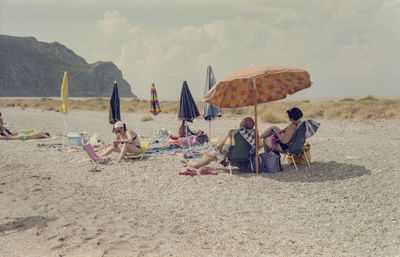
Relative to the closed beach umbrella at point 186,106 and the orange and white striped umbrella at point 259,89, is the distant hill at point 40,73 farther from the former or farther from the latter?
the orange and white striped umbrella at point 259,89

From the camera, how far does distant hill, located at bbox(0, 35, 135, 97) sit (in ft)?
331

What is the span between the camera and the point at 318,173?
694 centimetres

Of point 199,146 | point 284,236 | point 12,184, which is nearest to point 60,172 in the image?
point 12,184

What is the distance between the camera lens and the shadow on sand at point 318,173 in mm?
6617

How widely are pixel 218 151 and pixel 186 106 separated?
3578 millimetres

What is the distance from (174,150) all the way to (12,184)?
4208mm

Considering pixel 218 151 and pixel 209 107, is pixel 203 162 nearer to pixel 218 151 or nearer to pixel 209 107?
pixel 218 151

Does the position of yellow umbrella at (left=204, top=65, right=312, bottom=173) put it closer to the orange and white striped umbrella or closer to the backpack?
the orange and white striped umbrella

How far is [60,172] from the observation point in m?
7.70

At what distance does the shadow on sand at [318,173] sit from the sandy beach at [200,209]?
2cm

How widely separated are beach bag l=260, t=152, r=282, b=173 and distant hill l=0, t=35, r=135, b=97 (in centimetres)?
10320

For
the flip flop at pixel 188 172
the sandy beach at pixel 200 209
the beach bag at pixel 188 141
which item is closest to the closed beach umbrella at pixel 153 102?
the beach bag at pixel 188 141

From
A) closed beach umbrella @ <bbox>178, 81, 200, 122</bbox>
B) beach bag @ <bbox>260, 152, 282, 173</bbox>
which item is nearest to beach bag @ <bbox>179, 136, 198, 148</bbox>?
closed beach umbrella @ <bbox>178, 81, 200, 122</bbox>

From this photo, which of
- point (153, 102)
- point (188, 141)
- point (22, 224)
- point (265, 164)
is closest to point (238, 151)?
point (265, 164)
